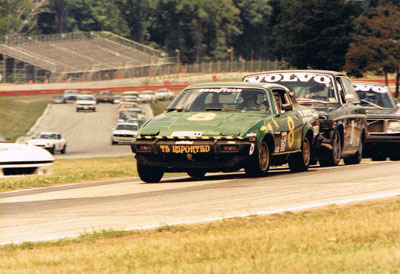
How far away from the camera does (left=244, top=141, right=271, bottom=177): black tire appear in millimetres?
14141

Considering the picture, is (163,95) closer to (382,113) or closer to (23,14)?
(23,14)

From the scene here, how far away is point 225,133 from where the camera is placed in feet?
45.4

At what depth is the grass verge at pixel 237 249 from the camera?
6.61 m

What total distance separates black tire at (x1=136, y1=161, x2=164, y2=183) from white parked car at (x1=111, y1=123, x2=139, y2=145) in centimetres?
4113

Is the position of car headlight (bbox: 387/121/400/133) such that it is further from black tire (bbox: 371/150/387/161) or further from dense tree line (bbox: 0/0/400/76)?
dense tree line (bbox: 0/0/400/76)

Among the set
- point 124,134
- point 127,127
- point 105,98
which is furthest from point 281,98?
point 105,98

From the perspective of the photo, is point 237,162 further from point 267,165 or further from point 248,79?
point 248,79

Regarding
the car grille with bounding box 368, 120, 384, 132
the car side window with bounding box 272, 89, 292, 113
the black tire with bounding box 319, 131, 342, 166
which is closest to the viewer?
the car side window with bounding box 272, 89, 292, 113

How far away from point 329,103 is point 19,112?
71.0m

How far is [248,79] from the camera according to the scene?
18.8m

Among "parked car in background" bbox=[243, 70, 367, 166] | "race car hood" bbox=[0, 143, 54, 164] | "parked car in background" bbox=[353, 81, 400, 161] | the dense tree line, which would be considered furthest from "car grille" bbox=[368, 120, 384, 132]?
the dense tree line

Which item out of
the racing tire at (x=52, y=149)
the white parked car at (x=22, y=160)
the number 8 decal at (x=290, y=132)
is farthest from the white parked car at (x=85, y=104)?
the number 8 decal at (x=290, y=132)

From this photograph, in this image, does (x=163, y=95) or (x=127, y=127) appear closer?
(x=127, y=127)

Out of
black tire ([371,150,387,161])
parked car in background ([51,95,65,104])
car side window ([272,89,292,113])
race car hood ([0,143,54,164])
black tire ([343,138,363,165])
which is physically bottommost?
parked car in background ([51,95,65,104])
